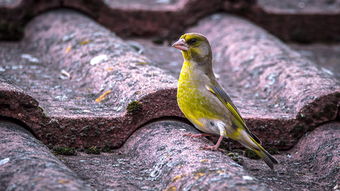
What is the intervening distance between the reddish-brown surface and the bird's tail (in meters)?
0.09

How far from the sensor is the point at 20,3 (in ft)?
20.1

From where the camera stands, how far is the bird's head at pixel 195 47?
391 cm

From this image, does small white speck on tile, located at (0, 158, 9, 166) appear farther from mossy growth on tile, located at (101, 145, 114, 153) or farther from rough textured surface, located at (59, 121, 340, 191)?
mossy growth on tile, located at (101, 145, 114, 153)

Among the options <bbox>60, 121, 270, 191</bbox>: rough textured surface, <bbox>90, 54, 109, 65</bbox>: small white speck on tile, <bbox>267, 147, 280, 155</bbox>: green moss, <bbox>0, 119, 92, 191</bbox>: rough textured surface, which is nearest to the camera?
<bbox>0, 119, 92, 191</bbox>: rough textured surface

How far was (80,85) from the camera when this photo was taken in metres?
4.67

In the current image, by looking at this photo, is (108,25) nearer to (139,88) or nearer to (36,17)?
(36,17)

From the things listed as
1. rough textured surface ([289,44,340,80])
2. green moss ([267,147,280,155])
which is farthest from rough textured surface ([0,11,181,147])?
rough textured surface ([289,44,340,80])

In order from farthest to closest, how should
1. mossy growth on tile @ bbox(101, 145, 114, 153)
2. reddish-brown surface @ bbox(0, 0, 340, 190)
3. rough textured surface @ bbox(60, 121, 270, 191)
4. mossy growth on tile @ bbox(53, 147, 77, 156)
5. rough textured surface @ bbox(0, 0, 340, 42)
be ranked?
rough textured surface @ bbox(0, 0, 340, 42), mossy growth on tile @ bbox(101, 145, 114, 153), mossy growth on tile @ bbox(53, 147, 77, 156), reddish-brown surface @ bbox(0, 0, 340, 190), rough textured surface @ bbox(60, 121, 270, 191)

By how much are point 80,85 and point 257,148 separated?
1743 mm

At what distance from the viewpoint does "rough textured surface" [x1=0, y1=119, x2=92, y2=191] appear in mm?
2592

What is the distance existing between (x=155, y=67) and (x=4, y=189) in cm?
209

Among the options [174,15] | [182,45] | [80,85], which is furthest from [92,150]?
[174,15]

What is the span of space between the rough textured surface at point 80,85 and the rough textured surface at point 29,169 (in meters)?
0.40

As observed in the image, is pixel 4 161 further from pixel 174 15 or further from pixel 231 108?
pixel 174 15
